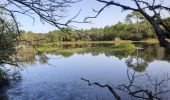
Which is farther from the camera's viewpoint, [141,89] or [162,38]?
[141,89]

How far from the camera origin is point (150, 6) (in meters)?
3.20

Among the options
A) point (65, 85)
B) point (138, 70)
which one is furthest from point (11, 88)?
point (138, 70)

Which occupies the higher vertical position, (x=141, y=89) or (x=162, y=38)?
(x=162, y=38)

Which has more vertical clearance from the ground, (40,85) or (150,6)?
(150,6)

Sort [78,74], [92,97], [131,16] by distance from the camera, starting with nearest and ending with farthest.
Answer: [92,97] → [78,74] → [131,16]

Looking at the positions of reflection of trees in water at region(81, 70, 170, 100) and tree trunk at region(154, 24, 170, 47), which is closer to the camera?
tree trunk at region(154, 24, 170, 47)

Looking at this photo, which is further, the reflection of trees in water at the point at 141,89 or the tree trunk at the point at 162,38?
the reflection of trees in water at the point at 141,89

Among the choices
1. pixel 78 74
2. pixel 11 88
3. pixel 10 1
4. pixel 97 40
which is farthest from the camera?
pixel 97 40

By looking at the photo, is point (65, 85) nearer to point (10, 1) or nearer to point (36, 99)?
point (36, 99)

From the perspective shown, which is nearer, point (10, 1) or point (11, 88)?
point (10, 1)

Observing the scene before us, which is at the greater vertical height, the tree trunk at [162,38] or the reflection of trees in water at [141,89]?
the tree trunk at [162,38]

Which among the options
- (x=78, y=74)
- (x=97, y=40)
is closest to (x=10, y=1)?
(x=78, y=74)

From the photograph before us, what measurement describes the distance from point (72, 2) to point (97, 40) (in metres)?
76.1

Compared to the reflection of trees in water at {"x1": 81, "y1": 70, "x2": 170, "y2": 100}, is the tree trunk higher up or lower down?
higher up
